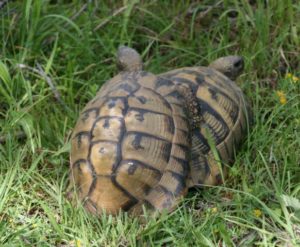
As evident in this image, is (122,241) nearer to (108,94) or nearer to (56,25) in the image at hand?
(108,94)

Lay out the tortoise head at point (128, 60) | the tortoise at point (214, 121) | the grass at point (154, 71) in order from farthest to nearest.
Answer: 1. the tortoise head at point (128, 60)
2. the tortoise at point (214, 121)
3. the grass at point (154, 71)

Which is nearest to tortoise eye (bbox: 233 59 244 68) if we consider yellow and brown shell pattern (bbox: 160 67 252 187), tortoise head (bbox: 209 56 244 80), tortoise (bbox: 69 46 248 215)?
tortoise head (bbox: 209 56 244 80)

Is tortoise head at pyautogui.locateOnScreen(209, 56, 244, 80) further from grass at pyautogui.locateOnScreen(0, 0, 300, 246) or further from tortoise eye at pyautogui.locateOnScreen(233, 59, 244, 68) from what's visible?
grass at pyautogui.locateOnScreen(0, 0, 300, 246)

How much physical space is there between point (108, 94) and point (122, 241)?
2.55 feet

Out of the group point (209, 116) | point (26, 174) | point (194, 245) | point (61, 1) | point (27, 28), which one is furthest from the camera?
point (61, 1)

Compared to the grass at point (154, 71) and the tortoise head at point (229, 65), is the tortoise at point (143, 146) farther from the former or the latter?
the tortoise head at point (229, 65)

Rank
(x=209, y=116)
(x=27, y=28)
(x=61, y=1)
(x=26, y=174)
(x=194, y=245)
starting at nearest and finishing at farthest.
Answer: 1. (x=194, y=245)
2. (x=26, y=174)
3. (x=209, y=116)
4. (x=27, y=28)
5. (x=61, y=1)

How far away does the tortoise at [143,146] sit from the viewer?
312 centimetres

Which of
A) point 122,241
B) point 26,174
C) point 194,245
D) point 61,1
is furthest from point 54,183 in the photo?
point 61,1

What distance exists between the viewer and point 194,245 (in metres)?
2.98

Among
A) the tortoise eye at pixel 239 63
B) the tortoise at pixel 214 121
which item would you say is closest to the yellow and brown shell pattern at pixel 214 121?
the tortoise at pixel 214 121

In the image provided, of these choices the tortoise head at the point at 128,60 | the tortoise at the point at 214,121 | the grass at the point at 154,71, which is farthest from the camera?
the tortoise head at the point at 128,60

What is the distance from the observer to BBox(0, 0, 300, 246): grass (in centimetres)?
306

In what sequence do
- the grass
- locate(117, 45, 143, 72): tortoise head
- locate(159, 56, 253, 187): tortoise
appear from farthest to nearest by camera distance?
locate(117, 45, 143, 72): tortoise head → locate(159, 56, 253, 187): tortoise → the grass
